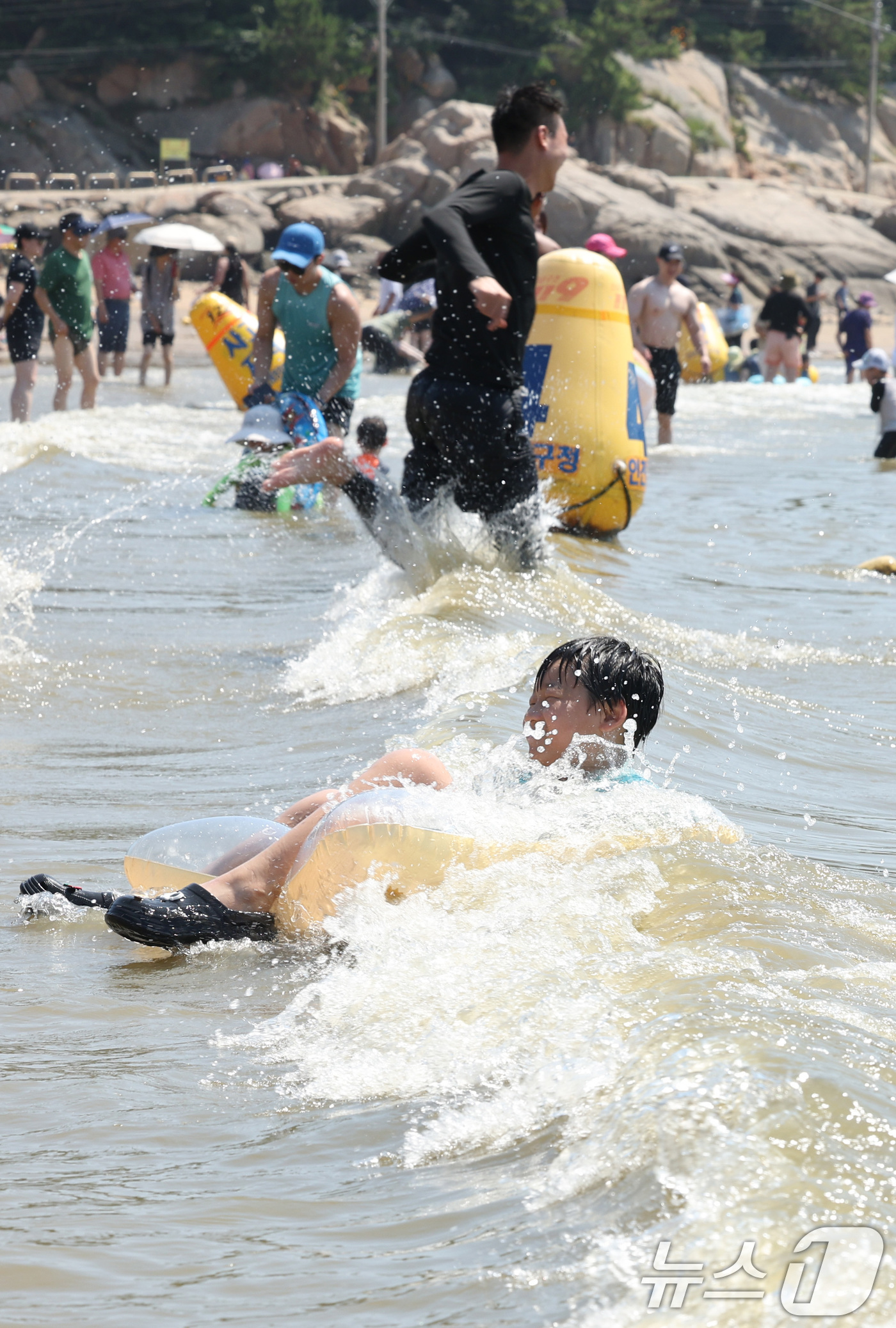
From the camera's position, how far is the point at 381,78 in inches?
1519

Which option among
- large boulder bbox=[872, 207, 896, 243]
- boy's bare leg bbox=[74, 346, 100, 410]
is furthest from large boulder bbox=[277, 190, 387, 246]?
boy's bare leg bbox=[74, 346, 100, 410]

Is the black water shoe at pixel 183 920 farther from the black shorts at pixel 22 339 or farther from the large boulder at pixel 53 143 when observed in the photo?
the large boulder at pixel 53 143

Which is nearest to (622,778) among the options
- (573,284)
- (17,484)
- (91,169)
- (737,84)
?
(573,284)

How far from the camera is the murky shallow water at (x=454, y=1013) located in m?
1.81

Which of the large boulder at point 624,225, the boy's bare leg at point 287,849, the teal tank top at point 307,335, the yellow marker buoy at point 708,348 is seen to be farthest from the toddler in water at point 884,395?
the large boulder at point 624,225

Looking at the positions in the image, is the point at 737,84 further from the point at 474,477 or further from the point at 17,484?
the point at 474,477

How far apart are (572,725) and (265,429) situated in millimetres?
5689

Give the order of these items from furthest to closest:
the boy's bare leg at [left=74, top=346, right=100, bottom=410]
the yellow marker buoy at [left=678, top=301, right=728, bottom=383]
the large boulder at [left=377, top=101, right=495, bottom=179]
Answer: the large boulder at [left=377, top=101, right=495, bottom=179]
the yellow marker buoy at [left=678, top=301, right=728, bottom=383]
the boy's bare leg at [left=74, top=346, right=100, bottom=410]

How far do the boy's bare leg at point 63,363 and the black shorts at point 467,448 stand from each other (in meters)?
7.38

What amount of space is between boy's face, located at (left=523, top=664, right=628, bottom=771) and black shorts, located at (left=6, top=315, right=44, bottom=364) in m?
9.87

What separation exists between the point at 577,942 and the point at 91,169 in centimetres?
3977

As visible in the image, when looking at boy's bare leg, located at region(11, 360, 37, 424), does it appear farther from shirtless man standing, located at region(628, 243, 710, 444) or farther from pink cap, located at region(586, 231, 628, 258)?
shirtless man standing, located at region(628, 243, 710, 444)

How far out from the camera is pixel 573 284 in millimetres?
8109

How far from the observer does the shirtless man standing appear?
12570 millimetres
